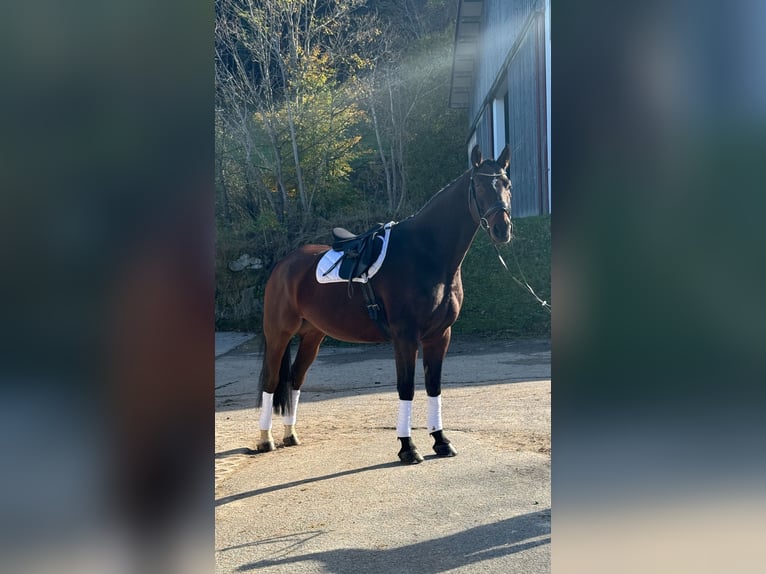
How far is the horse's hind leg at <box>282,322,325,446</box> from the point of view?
5.59 m

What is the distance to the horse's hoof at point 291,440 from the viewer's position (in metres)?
5.54

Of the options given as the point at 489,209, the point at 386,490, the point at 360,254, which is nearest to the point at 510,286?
the point at 360,254

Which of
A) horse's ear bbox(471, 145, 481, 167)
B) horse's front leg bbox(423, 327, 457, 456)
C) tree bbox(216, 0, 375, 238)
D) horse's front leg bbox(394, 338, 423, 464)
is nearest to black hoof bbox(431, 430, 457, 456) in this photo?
horse's front leg bbox(423, 327, 457, 456)

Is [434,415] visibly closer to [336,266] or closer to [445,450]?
[445,450]

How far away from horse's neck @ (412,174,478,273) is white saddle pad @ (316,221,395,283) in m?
0.30

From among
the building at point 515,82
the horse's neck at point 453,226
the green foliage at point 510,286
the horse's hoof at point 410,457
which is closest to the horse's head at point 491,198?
the horse's neck at point 453,226

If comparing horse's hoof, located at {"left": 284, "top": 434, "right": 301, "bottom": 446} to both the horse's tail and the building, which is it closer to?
the horse's tail

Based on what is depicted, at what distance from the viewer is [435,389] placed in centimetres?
493
